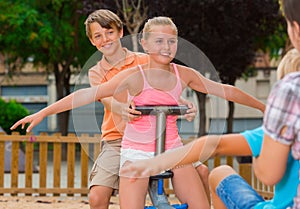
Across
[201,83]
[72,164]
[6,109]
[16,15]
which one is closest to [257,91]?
[6,109]

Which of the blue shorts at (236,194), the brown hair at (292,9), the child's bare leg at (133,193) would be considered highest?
the brown hair at (292,9)

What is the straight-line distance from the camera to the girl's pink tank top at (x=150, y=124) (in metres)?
3.75

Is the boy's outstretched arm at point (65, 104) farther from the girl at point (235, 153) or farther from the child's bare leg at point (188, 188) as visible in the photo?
the girl at point (235, 153)

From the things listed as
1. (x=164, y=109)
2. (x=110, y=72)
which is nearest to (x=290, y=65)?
(x=164, y=109)

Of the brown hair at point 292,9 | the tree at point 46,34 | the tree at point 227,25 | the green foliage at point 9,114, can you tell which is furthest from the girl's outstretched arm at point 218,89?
the green foliage at point 9,114

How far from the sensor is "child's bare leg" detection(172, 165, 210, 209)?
3895 mm

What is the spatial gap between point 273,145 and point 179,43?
4.55ft

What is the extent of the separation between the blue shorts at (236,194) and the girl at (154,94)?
802 mm

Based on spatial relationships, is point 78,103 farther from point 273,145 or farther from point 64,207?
point 64,207

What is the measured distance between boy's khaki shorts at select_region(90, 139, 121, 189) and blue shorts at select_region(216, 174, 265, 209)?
4.75 feet

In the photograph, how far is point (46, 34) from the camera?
→ 830 inches

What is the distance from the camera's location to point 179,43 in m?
3.71

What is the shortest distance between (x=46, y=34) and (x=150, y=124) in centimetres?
1770

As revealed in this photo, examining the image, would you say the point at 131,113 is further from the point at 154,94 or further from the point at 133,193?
the point at 133,193
